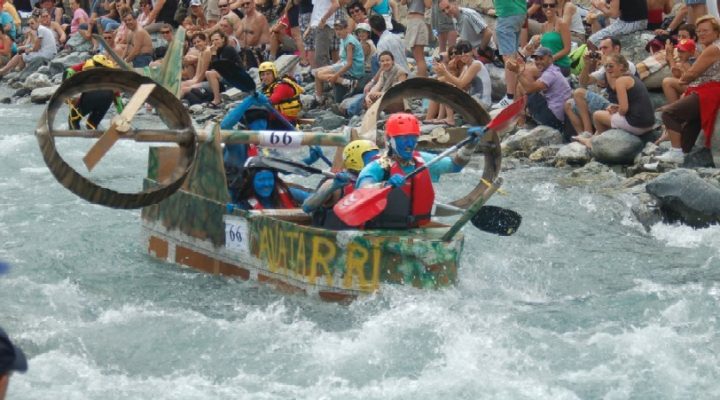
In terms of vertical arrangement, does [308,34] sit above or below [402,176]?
below

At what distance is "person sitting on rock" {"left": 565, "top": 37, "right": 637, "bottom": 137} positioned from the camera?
49.2 feet

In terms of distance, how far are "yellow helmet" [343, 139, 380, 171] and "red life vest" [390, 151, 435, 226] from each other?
0.37 meters

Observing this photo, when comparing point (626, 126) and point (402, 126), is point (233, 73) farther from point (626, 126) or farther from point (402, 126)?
point (626, 126)

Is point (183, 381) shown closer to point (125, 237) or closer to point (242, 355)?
point (242, 355)

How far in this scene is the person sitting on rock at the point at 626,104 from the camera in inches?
565


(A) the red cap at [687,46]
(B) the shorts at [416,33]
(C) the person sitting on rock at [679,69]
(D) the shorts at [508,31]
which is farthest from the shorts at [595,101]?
(B) the shorts at [416,33]

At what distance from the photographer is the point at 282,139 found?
434 inches

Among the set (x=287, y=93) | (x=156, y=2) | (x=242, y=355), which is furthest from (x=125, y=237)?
(x=156, y=2)

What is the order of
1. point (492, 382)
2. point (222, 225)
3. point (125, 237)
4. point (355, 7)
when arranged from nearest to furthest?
point (492, 382), point (222, 225), point (125, 237), point (355, 7)

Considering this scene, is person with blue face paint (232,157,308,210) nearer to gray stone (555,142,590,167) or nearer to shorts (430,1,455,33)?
gray stone (555,142,590,167)

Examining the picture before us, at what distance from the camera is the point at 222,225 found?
36.9 ft

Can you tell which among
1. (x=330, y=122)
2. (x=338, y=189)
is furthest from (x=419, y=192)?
(x=330, y=122)

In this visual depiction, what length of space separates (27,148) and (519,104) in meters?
10.1

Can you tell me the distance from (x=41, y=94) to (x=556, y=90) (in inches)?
460
